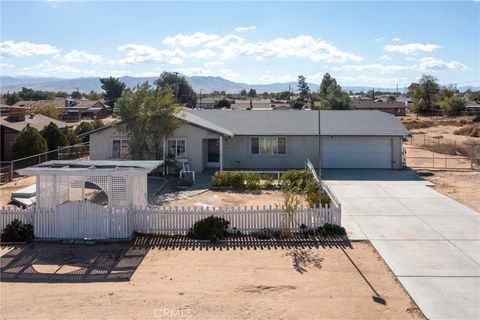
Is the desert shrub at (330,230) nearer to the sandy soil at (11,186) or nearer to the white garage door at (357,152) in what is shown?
the sandy soil at (11,186)

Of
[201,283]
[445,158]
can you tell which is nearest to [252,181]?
[201,283]

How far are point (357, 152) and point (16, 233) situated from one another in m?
21.3

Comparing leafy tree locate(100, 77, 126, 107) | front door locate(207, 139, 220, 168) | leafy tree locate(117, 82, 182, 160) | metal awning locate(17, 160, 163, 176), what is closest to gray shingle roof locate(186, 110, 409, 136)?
front door locate(207, 139, 220, 168)

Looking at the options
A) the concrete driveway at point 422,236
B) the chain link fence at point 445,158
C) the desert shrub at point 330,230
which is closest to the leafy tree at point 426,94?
the chain link fence at point 445,158

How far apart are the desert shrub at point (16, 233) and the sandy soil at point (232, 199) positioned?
19.9 ft

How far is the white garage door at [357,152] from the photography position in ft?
100

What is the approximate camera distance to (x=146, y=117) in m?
26.6

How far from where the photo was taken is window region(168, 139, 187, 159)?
28641 mm

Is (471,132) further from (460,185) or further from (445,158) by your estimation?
(460,185)

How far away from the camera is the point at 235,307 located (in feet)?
33.8

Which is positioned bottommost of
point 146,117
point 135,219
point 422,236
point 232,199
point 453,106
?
point 422,236

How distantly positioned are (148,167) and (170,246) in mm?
3130

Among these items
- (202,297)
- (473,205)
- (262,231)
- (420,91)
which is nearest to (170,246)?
(262,231)

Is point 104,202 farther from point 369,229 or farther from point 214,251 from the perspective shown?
point 369,229
